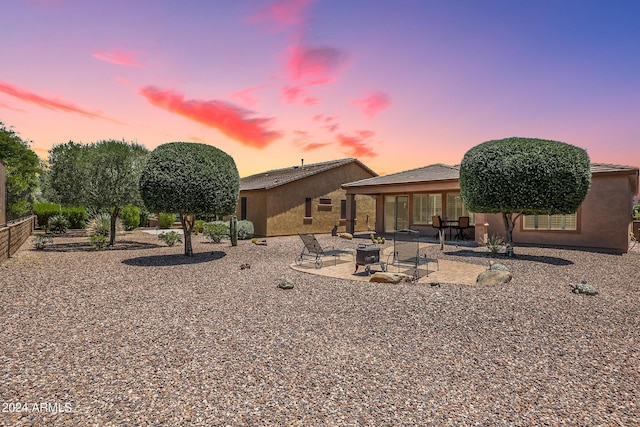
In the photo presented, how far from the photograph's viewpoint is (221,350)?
4.46 m

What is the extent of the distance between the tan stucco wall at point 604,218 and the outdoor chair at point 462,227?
369cm

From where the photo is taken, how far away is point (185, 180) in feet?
37.1

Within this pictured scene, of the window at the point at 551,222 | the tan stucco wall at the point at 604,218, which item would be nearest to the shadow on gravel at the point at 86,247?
the window at the point at 551,222

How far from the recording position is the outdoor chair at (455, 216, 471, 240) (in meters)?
17.4

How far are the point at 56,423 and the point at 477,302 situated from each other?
6.40 metres

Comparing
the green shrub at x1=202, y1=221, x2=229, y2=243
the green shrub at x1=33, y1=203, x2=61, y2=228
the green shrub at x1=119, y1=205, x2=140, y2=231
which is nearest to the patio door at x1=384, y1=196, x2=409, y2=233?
the green shrub at x1=202, y1=221, x2=229, y2=243

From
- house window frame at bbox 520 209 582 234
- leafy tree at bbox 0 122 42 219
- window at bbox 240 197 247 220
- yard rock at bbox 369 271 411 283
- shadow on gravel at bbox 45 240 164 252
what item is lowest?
yard rock at bbox 369 271 411 283

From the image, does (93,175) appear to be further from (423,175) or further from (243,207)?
(423,175)

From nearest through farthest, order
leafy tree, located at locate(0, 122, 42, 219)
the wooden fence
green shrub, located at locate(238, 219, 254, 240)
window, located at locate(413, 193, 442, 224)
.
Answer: the wooden fence
green shrub, located at locate(238, 219, 254, 240)
window, located at locate(413, 193, 442, 224)
leafy tree, located at locate(0, 122, 42, 219)

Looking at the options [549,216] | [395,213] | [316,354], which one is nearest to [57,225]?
[395,213]

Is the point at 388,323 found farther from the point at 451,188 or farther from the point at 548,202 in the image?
the point at 451,188

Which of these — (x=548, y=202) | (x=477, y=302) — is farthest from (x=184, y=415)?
(x=548, y=202)

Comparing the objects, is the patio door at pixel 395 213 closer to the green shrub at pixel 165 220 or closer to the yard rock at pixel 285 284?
the yard rock at pixel 285 284

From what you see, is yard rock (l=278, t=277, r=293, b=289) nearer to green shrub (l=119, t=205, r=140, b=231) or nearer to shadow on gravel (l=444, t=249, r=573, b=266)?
shadow on gravel (l=444, t=249, r=573, b=266)
